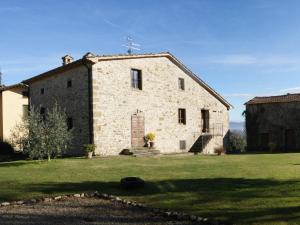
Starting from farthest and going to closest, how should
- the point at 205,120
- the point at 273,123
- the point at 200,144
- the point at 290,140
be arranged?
the point at 273,123
the point at 290,140
the point at 205,120
the point at 200,144

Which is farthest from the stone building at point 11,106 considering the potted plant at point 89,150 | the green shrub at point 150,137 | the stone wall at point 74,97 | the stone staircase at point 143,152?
the stone staircase at point 143,152

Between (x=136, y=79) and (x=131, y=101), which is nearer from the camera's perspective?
(x=131, y=101)

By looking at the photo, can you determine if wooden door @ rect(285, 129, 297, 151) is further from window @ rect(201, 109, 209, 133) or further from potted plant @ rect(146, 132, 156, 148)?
potted plant @ rect(146, 132, 156, 148)

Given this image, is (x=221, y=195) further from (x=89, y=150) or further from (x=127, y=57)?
(x=127, y=57)

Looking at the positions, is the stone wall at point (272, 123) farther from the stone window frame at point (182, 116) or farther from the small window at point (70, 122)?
the small window at point (70, 122)

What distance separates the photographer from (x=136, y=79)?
26.6 meters

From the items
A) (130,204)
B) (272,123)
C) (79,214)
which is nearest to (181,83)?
(272,123)

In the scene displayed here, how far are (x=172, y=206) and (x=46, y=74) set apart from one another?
19977 mm

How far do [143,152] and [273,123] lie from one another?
16002mm

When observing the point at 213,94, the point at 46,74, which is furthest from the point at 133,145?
the point at 213,94

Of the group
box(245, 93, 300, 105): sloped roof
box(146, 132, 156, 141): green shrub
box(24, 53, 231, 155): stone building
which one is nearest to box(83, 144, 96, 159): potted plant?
box(24, 53, 231, 155): stone building

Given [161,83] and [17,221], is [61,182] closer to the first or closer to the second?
[17,221]

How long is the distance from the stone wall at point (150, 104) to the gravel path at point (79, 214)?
1380 centimetres

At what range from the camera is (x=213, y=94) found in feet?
106
